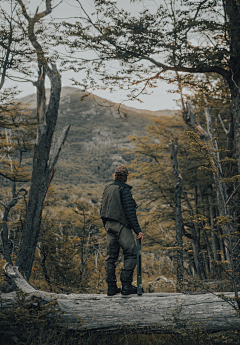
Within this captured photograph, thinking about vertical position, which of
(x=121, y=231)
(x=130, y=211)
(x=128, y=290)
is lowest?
(x=128, y=290)

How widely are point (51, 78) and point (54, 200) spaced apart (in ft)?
18.1

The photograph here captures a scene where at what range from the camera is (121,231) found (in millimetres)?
4004

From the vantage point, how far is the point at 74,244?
364 inches

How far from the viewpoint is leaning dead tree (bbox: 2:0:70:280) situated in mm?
6715

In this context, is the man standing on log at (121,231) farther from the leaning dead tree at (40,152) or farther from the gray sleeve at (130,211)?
the leaning dead tree at (40,152)

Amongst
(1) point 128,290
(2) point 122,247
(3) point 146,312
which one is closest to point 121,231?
(2) point 122,247

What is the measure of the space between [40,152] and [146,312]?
5.21 metres

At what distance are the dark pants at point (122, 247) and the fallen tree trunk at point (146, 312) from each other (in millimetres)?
330

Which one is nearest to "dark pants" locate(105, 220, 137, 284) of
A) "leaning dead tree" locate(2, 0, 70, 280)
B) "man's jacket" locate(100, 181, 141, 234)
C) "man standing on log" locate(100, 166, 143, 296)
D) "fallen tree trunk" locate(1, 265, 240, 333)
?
"man standing on log" locate(100, 166, 143, 296)

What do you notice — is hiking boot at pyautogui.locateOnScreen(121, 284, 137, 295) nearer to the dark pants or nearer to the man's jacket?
the dark pants

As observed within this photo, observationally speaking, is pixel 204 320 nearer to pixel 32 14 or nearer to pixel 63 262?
pixel 63 262

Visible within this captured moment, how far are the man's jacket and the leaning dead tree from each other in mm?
3432

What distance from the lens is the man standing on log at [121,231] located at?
3.89m

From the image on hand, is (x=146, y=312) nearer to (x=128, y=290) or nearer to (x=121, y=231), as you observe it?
(x=128, y=290)
